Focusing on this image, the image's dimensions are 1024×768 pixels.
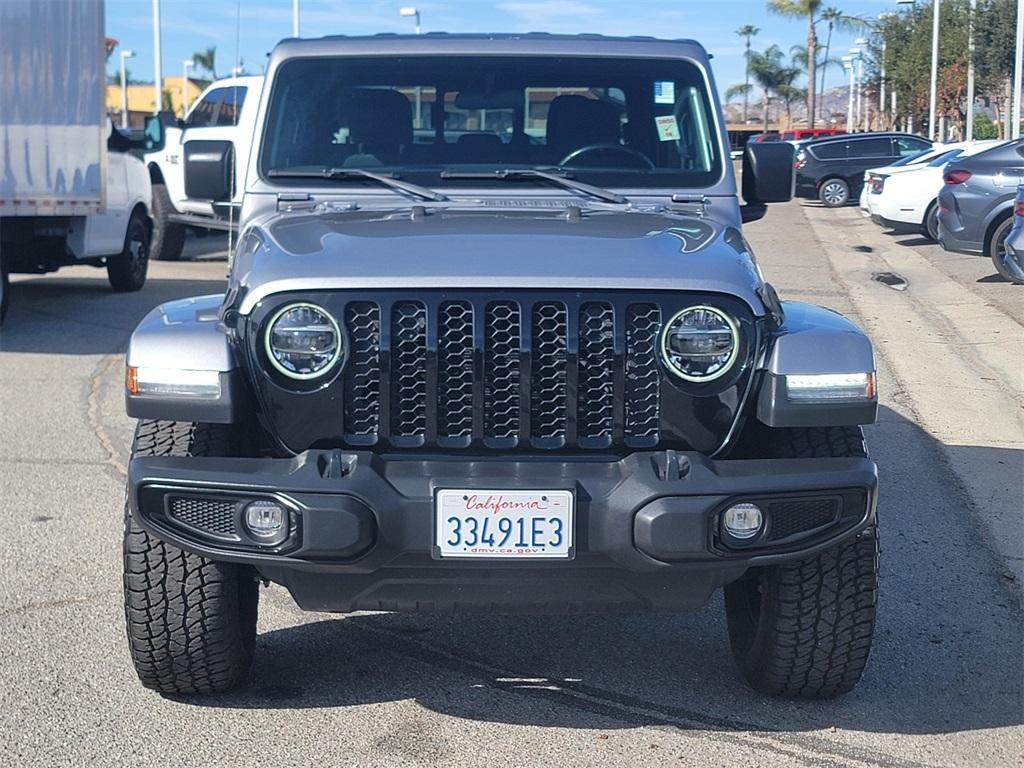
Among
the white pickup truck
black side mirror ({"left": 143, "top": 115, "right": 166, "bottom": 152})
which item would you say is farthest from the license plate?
the white pickup truck

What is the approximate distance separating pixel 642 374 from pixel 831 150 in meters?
27.6

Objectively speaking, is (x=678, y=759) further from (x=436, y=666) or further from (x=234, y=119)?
(x=234, y=119)

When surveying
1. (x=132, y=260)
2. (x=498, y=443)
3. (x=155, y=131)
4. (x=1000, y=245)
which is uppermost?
(x=155, y=131)

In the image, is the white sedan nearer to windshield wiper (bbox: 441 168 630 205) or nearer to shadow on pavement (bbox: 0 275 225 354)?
shadow on pavement (bbox: 0 275 225 354)

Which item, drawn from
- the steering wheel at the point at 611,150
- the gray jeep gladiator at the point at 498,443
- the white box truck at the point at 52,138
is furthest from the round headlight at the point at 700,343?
the white box truck at the point at 52,138

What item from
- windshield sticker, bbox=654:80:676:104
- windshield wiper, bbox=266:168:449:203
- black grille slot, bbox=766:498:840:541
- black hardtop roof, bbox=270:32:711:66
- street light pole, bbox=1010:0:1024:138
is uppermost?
→ street light pole, bbox=1010:0:1024:138

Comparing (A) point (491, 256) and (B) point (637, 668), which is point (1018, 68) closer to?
(B) point (637, 668)

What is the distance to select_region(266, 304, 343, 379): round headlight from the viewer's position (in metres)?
3.71

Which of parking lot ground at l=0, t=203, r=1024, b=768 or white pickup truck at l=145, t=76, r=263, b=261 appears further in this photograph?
white pickup truck at l=145, t=76, r=263, b=261

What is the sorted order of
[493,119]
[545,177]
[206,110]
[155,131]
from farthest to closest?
[206,110]
[155,131]
[493,119]
[545,177]

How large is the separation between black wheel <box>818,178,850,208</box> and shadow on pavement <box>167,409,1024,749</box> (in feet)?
83.9

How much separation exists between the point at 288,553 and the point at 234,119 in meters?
14.6

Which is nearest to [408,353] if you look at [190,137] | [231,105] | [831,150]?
[190,137]

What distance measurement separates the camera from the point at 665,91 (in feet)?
17.3
